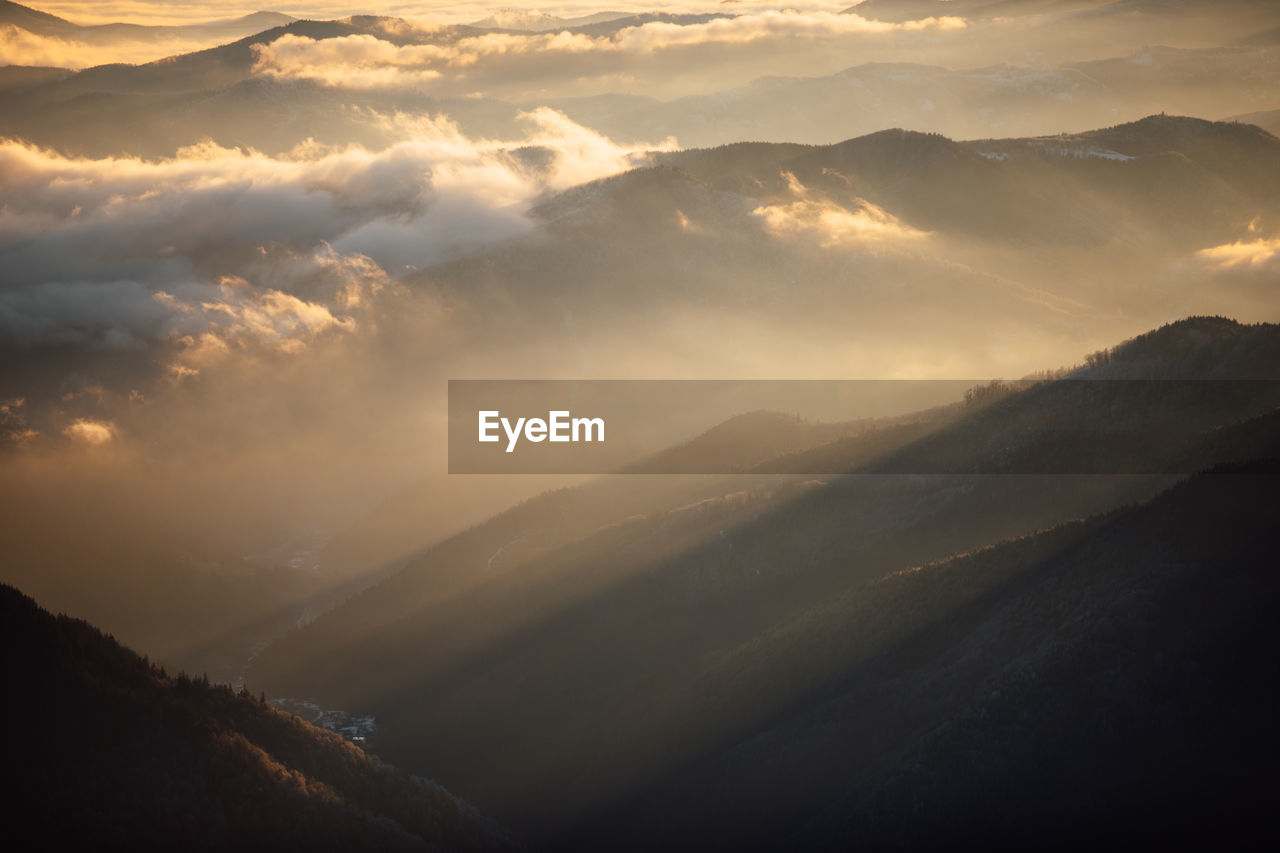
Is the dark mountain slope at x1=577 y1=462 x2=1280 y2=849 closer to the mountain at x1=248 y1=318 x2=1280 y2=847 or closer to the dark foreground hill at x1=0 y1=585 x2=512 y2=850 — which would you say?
the mountain at x1=248 y1=318 x2=1280 y2=847

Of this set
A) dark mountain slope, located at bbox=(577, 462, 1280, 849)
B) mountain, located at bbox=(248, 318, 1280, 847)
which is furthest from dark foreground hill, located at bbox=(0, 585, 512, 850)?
dark mountain slope, located at bbox=(577, 462, 1280, 849)

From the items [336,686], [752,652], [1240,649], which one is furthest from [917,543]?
[336,686]

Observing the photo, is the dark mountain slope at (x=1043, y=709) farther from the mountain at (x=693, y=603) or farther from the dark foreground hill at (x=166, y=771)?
the dark foreground hill at (x=166, y=771)

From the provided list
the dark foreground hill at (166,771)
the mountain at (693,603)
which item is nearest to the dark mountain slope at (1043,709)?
the mountain at (693,603)

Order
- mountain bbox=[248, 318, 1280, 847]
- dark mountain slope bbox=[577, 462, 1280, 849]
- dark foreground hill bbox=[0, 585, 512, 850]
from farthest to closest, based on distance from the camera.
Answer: mountain bbox=[248, 318, 1280, 847]
dark foreground hill bbox=[0, 585, 512, 850]
dark mountain slope bbox=[577, 462, 1280, 849]

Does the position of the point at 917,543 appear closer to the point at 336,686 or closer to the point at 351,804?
the point at 351,804
